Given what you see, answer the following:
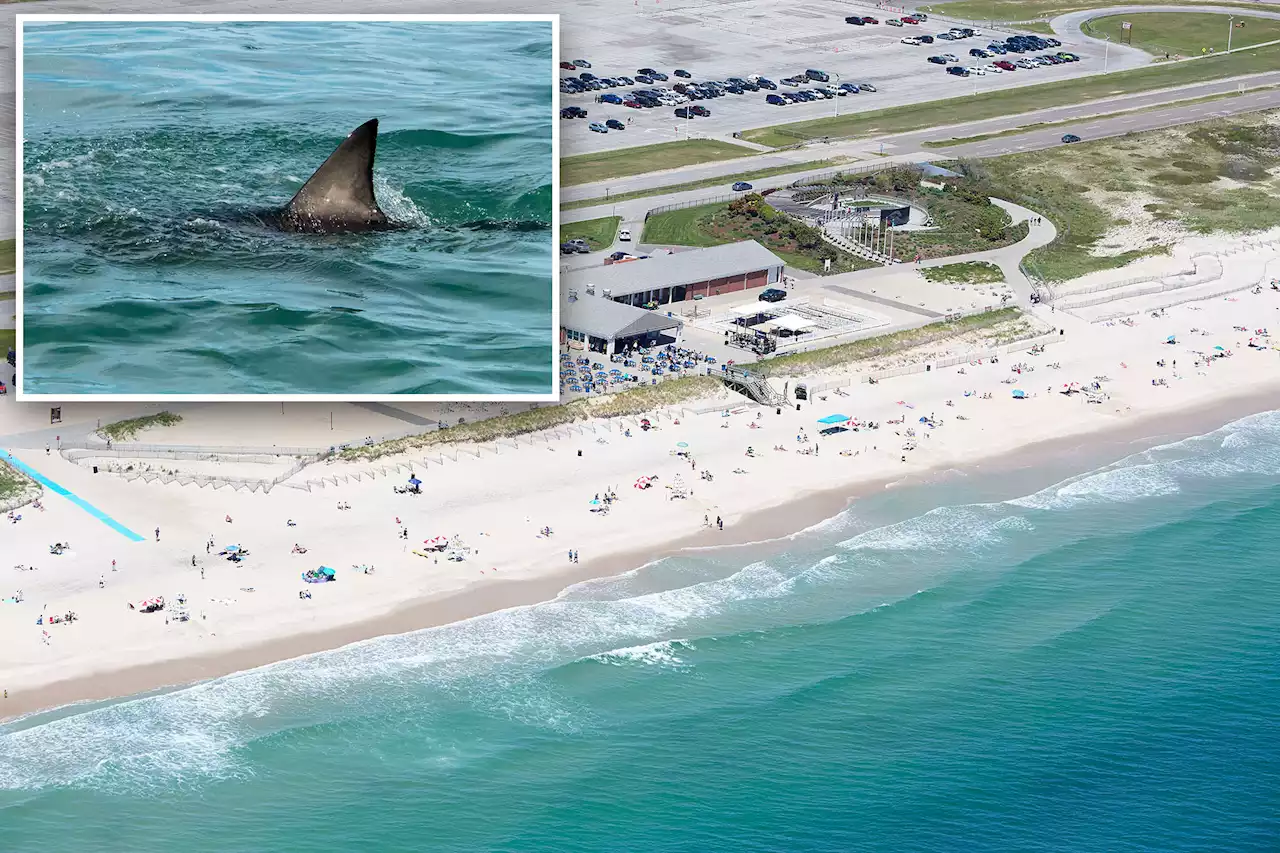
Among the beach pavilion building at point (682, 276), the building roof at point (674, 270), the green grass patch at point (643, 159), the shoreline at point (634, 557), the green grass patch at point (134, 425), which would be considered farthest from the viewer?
the green grass patch at point (643, 159)

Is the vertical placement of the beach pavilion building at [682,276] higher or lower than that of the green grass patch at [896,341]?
higher

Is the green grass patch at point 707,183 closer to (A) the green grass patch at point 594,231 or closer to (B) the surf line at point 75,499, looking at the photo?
(A) the green grass patch at point 594,231

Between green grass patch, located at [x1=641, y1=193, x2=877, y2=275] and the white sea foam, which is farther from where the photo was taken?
green grass patch, located at [x1=641, y1=193, x2=877, y2=275]

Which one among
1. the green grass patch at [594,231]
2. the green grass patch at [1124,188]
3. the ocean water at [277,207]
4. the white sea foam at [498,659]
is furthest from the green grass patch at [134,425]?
the green grass patch at [1124,188]

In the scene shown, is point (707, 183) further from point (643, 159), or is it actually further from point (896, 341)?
point (896, 341)

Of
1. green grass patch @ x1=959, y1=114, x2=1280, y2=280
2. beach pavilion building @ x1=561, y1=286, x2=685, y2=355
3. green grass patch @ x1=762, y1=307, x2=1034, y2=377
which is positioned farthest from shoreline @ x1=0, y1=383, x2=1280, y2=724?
green grass patch @ x1=959, y1=114, x2=1280, y2=280

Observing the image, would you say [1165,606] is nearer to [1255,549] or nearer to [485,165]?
[1255,549]

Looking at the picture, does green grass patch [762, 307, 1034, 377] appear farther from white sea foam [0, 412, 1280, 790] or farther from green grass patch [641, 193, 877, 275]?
white sea foam [0, 412, 1280, 790]
